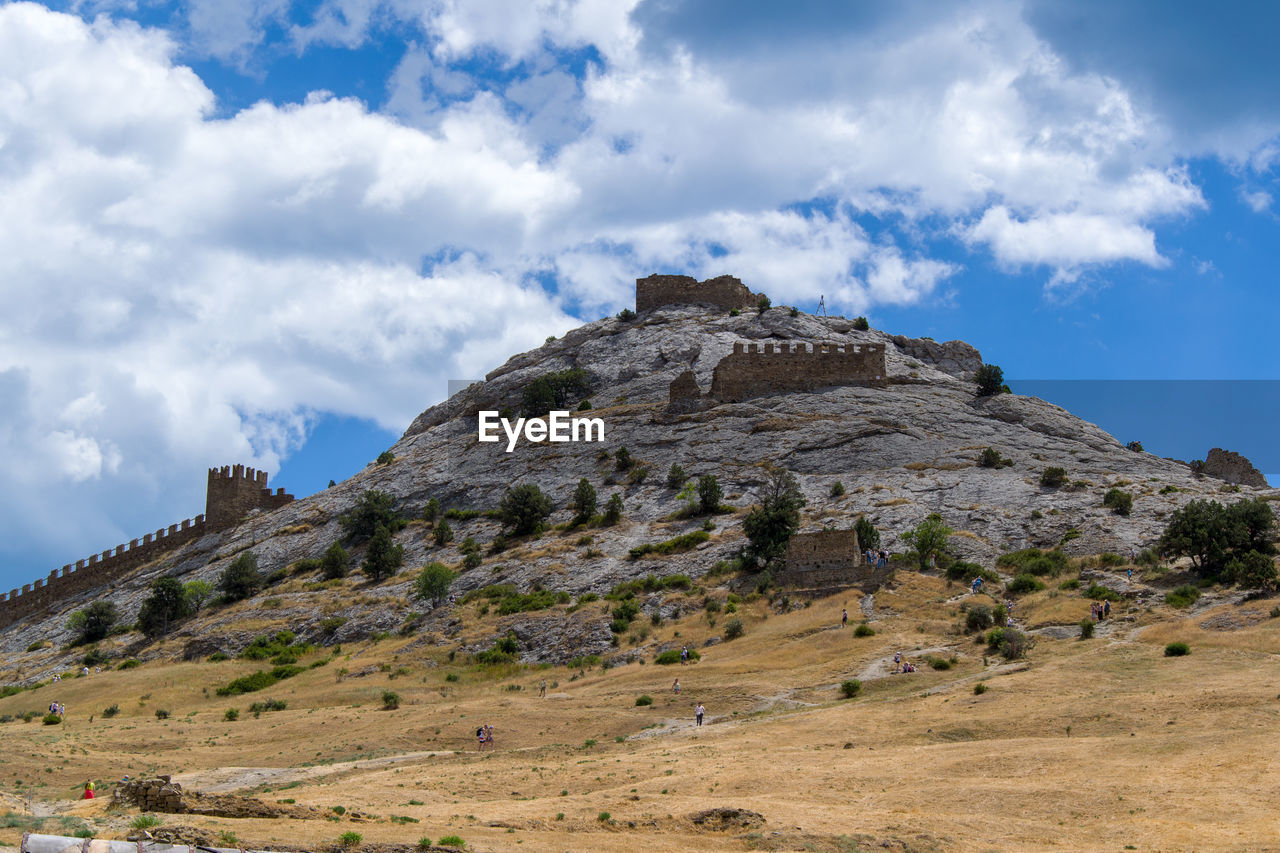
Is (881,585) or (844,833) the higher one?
(881,585)

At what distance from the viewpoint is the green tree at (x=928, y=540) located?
52.2 meters

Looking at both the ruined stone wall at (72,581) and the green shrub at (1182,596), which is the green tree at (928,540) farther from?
the ruined stone wall at (72,581)

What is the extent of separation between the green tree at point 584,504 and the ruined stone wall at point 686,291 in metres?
36.2

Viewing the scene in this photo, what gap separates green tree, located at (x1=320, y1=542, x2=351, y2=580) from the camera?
6556 centimetres

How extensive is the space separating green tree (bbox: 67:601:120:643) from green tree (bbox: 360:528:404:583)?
14607 millimetres

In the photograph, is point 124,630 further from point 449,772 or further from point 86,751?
point 449,772

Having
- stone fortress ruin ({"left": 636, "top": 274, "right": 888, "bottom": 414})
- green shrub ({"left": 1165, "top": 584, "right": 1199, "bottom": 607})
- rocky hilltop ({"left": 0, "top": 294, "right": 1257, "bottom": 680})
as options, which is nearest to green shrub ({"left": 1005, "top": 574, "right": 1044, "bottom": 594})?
rocky hilltop ({"left": 0, "top": 294, "right": 1257, "bottom": 680})

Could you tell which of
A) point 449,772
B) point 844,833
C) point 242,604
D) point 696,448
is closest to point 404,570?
point 242,604

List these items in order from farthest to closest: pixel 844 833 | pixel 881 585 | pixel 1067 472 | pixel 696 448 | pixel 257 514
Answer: pixel 257 514 → pixel 696 448 → pixel 1067 472 → pixel 881 585 → pixel 844 833

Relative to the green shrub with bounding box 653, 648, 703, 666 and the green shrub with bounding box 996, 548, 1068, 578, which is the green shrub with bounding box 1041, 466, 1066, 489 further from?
the green shrub with bounding box 653, 648, 703, 666

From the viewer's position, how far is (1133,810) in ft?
79.3

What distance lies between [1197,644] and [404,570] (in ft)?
133

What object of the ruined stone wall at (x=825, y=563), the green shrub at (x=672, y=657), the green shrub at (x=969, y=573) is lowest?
the green shrub at (x=672, y=657)

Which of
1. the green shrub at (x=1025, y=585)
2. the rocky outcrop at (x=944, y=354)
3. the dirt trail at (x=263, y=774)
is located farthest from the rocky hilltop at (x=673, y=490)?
the dirt trail at (x=263, y=774)
